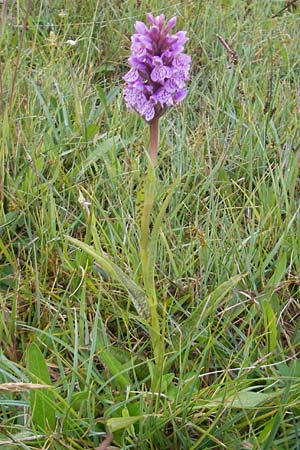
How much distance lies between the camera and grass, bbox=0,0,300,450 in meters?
1.01

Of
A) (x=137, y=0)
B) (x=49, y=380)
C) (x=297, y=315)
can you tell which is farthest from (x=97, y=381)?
(x=137, y=0)

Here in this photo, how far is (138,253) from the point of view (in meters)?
1.36

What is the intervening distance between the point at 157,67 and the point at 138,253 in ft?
1.59

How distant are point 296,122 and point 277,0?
107 centimetres

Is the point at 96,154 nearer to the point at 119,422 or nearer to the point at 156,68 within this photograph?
the point at 156,68

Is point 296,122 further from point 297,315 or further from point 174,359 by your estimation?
point 174,359

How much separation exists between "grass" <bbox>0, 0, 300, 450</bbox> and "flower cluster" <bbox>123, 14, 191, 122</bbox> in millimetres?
137

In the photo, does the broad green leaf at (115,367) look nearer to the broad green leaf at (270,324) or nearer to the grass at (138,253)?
the grass at (138,253)

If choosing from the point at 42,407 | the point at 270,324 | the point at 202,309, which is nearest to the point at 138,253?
the point at 202,309

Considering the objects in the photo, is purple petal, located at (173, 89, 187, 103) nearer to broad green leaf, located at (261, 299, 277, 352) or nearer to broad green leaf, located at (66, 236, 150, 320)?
broad green leaf, located at (66, 236, 150, 320)

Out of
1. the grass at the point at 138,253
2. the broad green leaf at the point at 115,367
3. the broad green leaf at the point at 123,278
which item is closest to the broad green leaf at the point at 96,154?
the grass at the point at 138,253

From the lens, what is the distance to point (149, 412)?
98cm

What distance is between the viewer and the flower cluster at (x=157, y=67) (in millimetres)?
1007

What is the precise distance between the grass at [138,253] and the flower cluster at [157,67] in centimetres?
14
